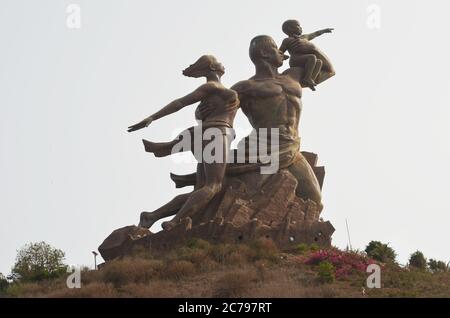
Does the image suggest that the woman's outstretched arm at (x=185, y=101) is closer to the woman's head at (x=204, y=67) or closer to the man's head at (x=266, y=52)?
the woman's head at (x=204, y=67)

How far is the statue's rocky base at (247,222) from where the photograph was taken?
16297 millimetres

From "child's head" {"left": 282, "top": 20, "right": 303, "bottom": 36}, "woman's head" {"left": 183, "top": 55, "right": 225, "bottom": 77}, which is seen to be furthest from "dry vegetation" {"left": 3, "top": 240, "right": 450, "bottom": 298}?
"child's head" {"left": 282, "top": 20, "right": 303, "bottom": 36}

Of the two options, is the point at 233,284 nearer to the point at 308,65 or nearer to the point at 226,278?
the point at 226,278

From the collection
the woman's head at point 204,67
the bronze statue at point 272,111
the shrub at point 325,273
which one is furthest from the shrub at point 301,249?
the woman's head at point 204,67

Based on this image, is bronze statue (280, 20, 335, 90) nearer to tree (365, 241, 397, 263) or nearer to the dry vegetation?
tree (365, 241, 397, 263)

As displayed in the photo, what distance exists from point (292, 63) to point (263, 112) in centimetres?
161

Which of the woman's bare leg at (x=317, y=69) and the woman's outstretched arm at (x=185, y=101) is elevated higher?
the woman's bare leg at (x=317, y=69)

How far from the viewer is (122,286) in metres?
14.3

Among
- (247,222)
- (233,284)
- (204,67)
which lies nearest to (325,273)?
(233,284)

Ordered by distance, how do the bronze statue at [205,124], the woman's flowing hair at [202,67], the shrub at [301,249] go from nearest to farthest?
the shrub at [301,249], the bronze statue at [205,124], the woman's flowing hair at [202,67]

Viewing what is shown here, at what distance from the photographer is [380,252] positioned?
56.5 ft

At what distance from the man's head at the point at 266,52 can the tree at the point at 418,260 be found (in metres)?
4.71

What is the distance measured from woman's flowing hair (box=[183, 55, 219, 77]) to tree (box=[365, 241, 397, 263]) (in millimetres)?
4652
